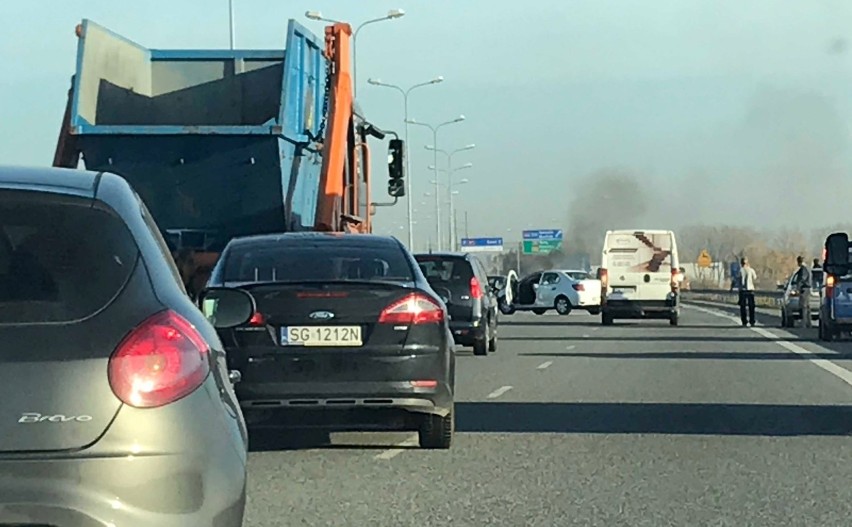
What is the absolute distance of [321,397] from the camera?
10844mm

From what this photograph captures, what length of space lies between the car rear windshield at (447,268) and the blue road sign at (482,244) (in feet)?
339

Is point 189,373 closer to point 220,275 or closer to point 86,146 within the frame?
point 220,275

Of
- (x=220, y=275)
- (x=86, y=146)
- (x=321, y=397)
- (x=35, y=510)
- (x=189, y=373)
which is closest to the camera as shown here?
(x=35, y=510)

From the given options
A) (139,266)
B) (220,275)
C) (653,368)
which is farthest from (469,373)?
(139,266)

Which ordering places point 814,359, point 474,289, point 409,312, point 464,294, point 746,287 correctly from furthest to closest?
point 746,287 < point 474,289 < point 464,294 < point 814,359 < point 409,312

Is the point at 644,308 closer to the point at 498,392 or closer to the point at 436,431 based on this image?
the point at 498,392

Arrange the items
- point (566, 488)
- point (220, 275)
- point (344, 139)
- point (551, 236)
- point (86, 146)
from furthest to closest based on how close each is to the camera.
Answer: point (551, 236)
point (344, 139)
point (86, 146)
point (220, 275)
point (566, 488)

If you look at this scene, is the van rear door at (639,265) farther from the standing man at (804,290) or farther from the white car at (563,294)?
the white car at (563,294)

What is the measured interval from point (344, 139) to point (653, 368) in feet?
17.7

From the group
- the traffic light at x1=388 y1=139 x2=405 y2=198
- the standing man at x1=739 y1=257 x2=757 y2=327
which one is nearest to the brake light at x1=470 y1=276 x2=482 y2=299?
the traffic light at x1=388 y1=139 x2=405 y2=198

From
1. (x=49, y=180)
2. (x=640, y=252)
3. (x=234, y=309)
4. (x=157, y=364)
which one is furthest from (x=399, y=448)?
(x=640, y=252)

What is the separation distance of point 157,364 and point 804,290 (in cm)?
3474

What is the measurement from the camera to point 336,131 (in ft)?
63.6

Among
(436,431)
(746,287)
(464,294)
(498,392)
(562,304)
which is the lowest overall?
(562,304)
